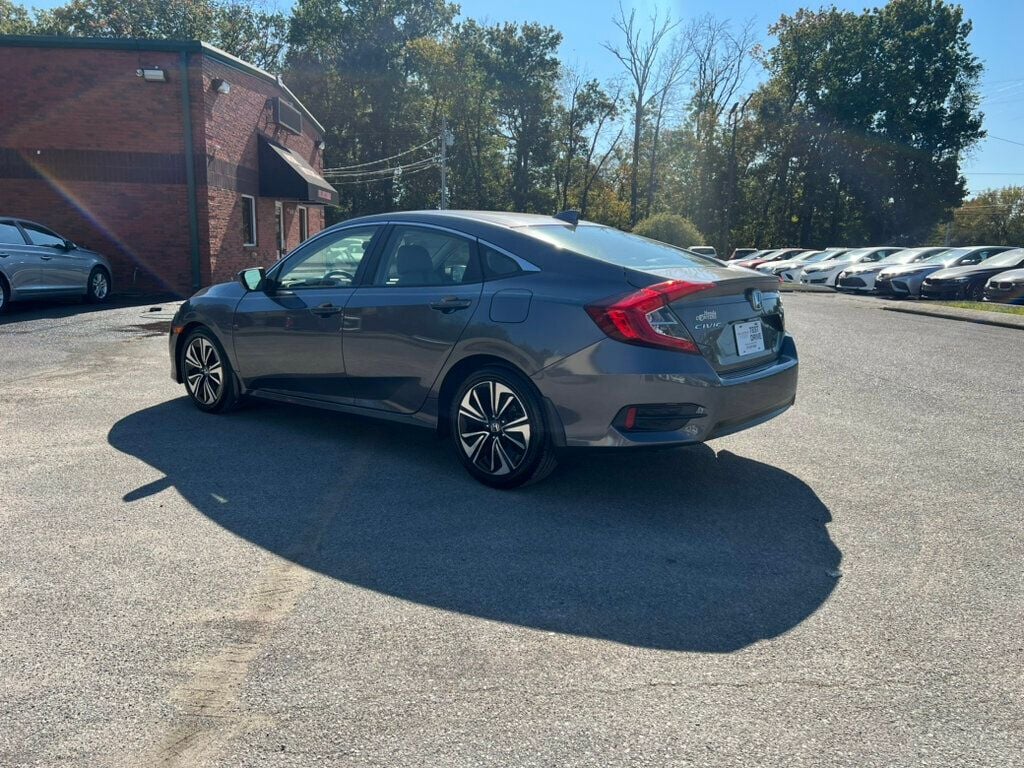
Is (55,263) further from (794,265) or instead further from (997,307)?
(794,265)

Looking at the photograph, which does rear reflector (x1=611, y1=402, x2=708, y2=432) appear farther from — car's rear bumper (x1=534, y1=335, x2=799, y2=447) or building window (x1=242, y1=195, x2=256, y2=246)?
building window (x1=242, y1=195, x2=256, y2=246)

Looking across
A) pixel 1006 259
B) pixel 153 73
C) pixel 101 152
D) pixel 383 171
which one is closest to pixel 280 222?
pixel 101 152

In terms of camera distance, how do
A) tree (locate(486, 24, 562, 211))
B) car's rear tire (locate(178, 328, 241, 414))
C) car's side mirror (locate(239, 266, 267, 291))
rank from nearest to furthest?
car's side mirror (locate(239, 266, 267, 291))
car's rear tire (locate(178, 328, 241, 414))
tree (locate(486, 24, 562, 211))

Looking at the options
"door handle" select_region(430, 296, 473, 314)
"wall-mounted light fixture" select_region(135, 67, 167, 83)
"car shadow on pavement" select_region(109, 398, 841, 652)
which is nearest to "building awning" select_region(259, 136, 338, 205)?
"wall-mounted light fixture" select_region(135, 67, 167, 83)

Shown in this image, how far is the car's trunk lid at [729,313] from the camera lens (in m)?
4.25

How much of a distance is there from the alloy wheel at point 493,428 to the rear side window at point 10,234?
443 inches

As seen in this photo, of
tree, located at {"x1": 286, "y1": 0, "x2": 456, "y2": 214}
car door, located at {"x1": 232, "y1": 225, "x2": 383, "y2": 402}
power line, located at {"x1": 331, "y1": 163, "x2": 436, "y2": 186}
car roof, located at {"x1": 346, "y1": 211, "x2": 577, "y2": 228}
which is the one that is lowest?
car door, located at {"x1": 232, "y1": 225, "x2": 383, "y2": 402}

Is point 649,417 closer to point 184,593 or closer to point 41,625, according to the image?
point 184,593

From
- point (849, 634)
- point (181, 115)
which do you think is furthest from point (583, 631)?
point (181, 115)

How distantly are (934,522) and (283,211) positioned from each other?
74.1 feet

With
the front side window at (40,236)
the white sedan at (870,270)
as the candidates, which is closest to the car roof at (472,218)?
the front side window at (40,236)

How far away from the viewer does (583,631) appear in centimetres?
306

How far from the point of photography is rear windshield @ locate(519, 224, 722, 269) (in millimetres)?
4621

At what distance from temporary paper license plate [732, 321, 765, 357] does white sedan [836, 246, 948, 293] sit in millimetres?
21596
